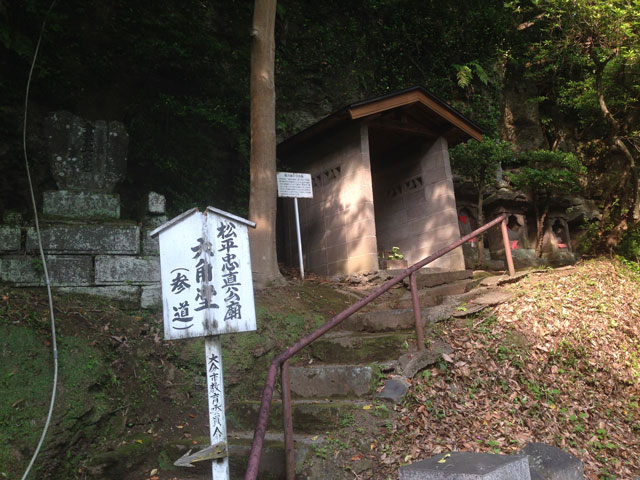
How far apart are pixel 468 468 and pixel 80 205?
516cm

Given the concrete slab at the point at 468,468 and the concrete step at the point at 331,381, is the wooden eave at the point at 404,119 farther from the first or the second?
the concrete slab at the point at 468,468

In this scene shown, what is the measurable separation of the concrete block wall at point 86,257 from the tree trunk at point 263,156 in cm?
155

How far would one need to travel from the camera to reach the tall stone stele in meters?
5.69

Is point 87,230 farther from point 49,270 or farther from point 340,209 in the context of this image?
point 340,209

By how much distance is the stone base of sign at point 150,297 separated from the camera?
5.58 metres

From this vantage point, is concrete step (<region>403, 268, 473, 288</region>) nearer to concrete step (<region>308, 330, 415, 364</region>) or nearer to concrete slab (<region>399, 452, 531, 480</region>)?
concrete step (<region>308, 330, 415, 364</region>)

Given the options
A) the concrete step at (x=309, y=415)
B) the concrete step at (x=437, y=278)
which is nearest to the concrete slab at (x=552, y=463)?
the concrete step at (x=309, y=415)

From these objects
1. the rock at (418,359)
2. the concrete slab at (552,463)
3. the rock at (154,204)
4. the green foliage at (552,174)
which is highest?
the green foliage at (552,174)

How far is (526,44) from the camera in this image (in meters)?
14.8

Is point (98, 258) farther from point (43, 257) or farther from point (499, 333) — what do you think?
point (499, 333)

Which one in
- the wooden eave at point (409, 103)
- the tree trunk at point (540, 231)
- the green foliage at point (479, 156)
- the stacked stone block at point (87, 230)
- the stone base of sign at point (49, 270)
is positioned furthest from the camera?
the tree trunk at point (540, 231)

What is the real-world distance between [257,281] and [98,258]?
6.96ft

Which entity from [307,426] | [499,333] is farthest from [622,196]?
[307,426]

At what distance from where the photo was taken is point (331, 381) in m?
4.49
